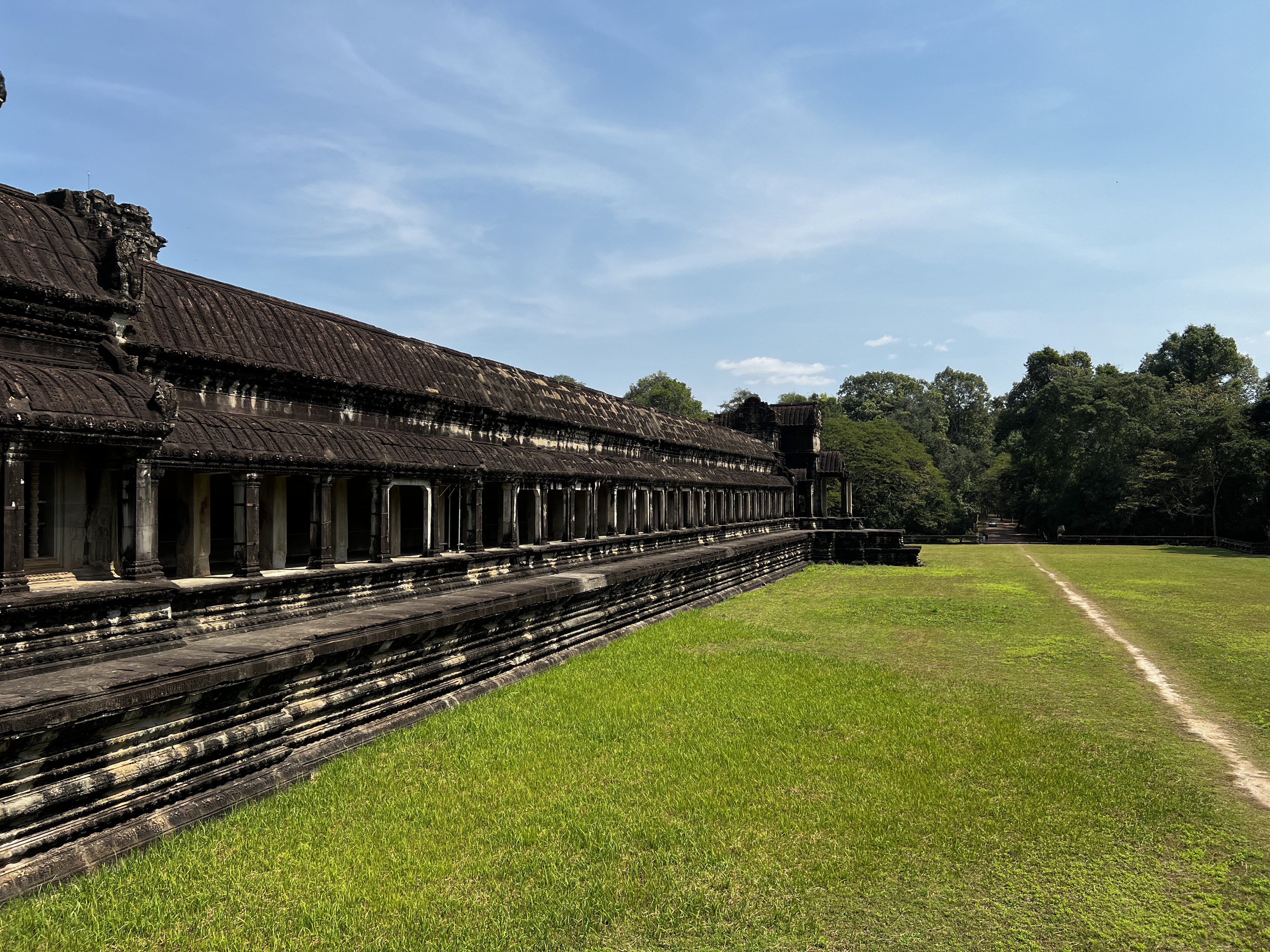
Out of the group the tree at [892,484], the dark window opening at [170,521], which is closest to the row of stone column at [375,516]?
the dark window opening at [170,521]

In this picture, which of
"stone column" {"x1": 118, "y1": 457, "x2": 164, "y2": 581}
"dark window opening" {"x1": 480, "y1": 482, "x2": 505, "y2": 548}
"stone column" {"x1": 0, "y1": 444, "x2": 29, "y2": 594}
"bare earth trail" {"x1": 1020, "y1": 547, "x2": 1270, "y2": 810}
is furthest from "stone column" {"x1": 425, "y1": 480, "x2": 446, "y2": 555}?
"bare earth trail" {"x1": 1020, "y1": 547, "x2": 1270, "y2": 810}

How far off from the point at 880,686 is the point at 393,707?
640 centimetres

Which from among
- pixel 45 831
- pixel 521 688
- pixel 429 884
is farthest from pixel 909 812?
pixel 45 831

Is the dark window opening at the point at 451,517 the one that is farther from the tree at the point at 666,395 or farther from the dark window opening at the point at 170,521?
the tree at the point at 666,395

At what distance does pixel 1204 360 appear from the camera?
2365 inches

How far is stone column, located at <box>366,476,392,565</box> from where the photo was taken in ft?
31.5

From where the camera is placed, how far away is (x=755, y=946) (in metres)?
4.30

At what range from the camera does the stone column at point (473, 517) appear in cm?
1158

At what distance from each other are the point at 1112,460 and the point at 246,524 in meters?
53.8

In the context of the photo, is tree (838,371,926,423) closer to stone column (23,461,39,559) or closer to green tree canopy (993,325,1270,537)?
green tree canopy (993,325,1270,537)

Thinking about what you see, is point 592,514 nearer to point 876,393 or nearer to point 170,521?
point 170,521

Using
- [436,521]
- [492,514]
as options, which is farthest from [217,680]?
[492,514]

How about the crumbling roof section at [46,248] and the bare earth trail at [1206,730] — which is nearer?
the crumbling roof section at [46,248]

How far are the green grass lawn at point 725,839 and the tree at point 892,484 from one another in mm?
39588
